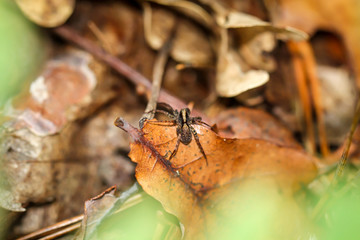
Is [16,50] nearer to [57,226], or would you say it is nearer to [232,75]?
[57,226]

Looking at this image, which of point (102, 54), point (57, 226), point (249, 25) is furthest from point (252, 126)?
point (57, 226)

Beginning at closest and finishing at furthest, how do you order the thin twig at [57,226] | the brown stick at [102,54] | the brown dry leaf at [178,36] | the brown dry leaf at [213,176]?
the brown dry leaf at [213,176], the thin twig at [57,226], the brown stick at [102,54], the brown dry leaf at [178,36]

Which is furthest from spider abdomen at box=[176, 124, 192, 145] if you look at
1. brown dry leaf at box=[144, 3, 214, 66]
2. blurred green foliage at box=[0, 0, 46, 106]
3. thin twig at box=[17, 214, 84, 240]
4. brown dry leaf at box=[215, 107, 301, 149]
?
blurred green foliage at box=[0, 0, 46, 106]

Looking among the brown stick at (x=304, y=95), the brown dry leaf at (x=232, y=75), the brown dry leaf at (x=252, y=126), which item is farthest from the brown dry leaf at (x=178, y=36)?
the brown stick at (x=304, y=95)

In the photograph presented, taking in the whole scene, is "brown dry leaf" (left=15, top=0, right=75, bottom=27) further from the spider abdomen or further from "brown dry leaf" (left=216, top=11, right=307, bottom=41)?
the spider abdomen

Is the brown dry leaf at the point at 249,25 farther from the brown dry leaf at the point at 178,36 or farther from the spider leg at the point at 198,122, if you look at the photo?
the spider leg at the point at 198,122

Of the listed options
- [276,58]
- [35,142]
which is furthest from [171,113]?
[276,58]

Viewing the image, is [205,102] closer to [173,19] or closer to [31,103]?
[173,19]
